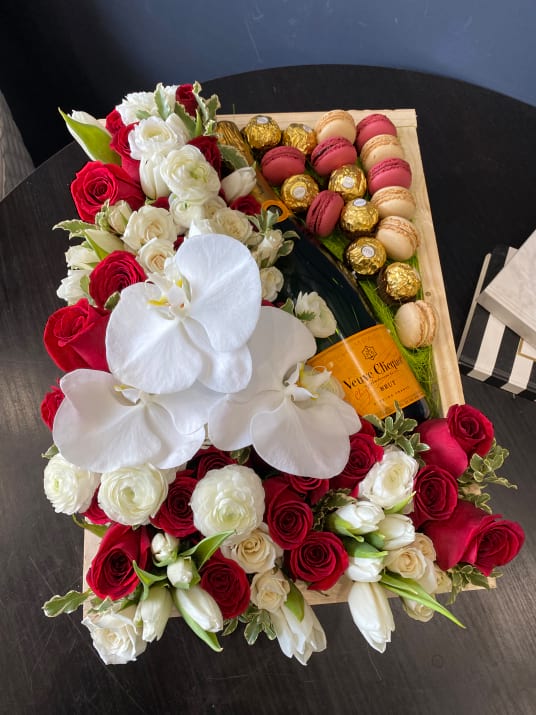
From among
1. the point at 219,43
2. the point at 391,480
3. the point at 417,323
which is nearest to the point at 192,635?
the point at 391,480

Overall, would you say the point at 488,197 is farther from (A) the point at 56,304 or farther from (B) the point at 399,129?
(A) the point at 56,304

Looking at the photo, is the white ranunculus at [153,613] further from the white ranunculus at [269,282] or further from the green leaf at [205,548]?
the white ranunculus at [269,282]

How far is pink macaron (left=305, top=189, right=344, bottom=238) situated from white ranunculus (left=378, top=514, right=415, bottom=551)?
368mm

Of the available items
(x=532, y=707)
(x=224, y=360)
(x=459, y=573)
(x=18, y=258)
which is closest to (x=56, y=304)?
(x=18, y=258)

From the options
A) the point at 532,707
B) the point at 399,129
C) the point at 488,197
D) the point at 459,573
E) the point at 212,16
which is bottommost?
the point at 532,707

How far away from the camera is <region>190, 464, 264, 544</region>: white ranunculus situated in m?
0.42

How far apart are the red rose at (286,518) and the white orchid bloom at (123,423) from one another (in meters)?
0.09

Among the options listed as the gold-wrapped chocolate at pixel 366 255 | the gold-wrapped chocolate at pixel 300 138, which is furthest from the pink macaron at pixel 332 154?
the gold-wrapped chocolate at pixel 366 255

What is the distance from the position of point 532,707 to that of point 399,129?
0.74m

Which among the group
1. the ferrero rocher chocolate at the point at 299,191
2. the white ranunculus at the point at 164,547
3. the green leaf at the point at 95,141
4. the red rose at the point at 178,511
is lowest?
the white ranunculus at the point at 164,547

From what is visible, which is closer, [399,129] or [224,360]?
[224,360]

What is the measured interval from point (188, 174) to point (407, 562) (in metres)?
0.38

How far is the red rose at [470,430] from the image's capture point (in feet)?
1.66

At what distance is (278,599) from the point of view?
474 mm
